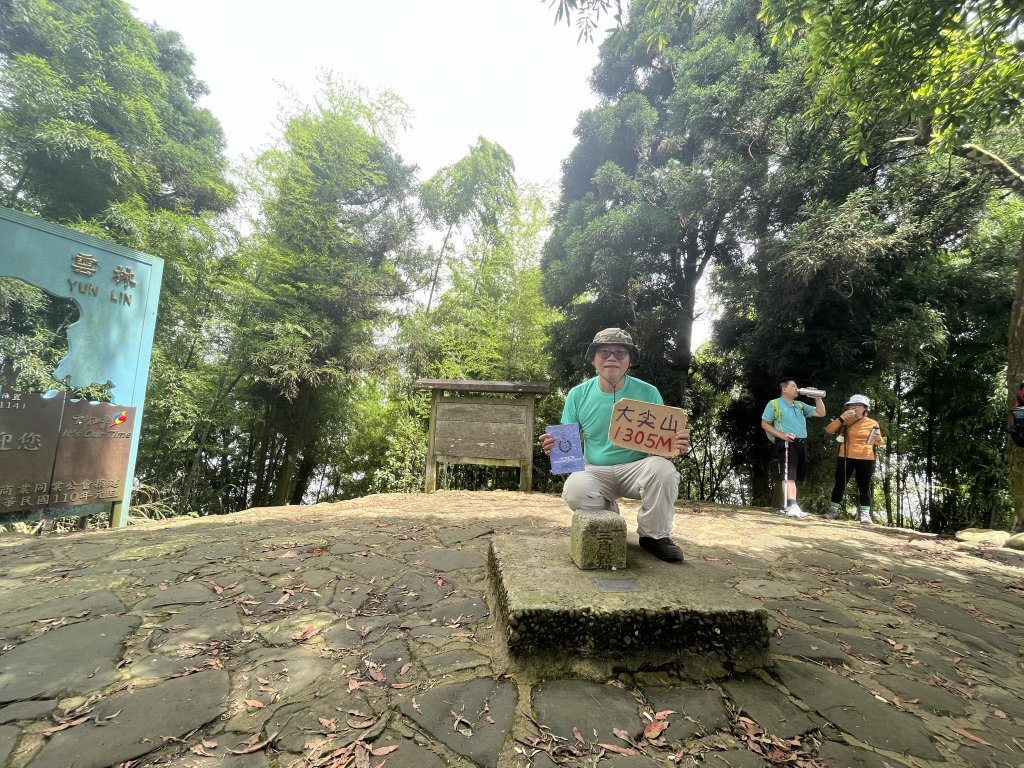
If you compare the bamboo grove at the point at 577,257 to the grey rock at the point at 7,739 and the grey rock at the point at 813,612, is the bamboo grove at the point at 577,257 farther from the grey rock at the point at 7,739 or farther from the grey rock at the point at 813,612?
the grey rock at the point at 7,739

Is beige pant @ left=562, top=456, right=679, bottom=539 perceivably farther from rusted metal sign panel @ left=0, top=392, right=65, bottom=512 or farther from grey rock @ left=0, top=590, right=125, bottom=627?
rusted metal sign panel @ left=0, top=392, right=65, bottom=512

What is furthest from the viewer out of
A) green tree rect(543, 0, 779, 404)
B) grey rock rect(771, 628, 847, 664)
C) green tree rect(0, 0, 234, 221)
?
green tree rect(0, 0, 234, 221)

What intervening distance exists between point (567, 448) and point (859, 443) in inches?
200

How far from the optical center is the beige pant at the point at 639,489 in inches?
92.7

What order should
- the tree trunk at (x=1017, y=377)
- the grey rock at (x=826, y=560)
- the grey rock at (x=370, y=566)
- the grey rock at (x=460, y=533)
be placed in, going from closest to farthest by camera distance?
the grey rock at (x=370, y=566) → the grey rock at (x=826, y=560) → the grey rock at (x=460, y=533) → the tree trunk at (x=1017, y=377)

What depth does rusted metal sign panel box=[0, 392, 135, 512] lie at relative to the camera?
3.50 meters

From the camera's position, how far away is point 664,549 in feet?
7.77

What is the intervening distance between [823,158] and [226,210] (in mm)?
12868

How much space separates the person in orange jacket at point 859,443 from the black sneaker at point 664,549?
428cm

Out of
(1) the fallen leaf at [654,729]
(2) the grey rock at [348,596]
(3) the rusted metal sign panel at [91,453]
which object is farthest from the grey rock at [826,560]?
(3) the rusted metal sign panel at [91,453]

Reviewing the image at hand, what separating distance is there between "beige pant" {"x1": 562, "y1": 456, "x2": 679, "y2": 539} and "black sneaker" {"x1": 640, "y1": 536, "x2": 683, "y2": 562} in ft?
0.10

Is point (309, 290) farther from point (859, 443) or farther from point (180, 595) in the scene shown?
point (859, 443)

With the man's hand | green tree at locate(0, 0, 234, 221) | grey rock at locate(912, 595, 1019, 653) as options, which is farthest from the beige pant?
green tree at locate(0, 0, 234, 221)

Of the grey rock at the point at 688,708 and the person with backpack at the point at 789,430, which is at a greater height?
the person with backpack at the point at 789,430
